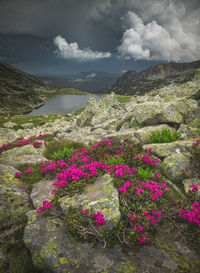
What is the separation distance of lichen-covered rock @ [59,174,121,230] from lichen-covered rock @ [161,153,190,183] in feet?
9.89

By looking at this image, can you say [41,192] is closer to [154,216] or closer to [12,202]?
[12,202]

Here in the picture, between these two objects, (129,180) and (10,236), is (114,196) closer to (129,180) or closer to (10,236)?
(129,180)

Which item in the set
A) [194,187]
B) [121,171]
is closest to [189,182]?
[194,187]

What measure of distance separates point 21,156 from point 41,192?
4638 millimetres

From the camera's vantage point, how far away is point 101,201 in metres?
4.55

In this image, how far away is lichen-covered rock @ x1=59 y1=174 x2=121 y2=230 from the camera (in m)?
4.07

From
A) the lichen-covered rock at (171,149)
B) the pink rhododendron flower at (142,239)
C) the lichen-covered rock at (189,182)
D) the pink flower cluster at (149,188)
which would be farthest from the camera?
the lichen-covered rock at (171,149)

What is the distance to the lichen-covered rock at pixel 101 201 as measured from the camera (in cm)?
407

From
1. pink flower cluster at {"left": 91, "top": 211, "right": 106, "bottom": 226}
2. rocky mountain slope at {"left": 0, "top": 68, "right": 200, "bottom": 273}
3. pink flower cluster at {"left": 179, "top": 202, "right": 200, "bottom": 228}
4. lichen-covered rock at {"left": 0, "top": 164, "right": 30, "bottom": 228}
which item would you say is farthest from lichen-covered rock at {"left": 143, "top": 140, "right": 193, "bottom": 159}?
lichen-covered rock at {"left": 0, "top": 164, "right": 30, "bottom": 228}

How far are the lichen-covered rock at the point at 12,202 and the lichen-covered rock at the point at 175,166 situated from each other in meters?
6.18

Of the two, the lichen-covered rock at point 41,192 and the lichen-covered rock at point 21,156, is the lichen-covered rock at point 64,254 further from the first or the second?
the lichen-covered rock at point 21,156

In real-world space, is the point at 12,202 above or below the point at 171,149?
below

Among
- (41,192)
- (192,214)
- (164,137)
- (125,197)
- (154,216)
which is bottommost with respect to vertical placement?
(41,192)

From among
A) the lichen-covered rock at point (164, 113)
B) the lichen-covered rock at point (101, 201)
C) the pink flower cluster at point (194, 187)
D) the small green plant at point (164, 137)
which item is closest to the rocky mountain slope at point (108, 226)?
the lichen-covered rock at point (101, 201)
